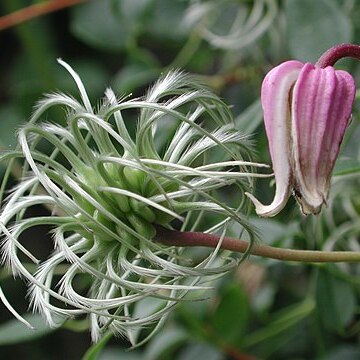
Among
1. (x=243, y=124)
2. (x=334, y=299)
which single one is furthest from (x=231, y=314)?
(x=243, y=124)

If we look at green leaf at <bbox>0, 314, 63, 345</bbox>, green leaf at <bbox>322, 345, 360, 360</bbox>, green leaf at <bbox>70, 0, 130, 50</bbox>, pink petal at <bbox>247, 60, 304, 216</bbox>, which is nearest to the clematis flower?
pink petal at <bbox>247, 60, 304, 216</bbox>

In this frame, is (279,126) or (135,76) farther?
(135,76)

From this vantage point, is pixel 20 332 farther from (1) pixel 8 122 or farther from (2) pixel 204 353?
(1) pixel 8 122

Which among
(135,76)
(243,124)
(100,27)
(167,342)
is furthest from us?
(100,27)

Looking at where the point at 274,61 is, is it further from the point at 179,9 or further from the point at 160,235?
the point at 160,235

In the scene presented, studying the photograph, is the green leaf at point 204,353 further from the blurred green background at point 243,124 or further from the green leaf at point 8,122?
the green leaf at point 8,122

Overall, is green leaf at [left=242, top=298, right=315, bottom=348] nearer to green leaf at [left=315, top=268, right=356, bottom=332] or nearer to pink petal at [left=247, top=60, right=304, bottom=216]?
green leaf at [left=315, top=268, right=356, bottom=332]

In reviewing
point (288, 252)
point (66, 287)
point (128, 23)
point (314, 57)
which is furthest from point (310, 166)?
point (128, 23)
